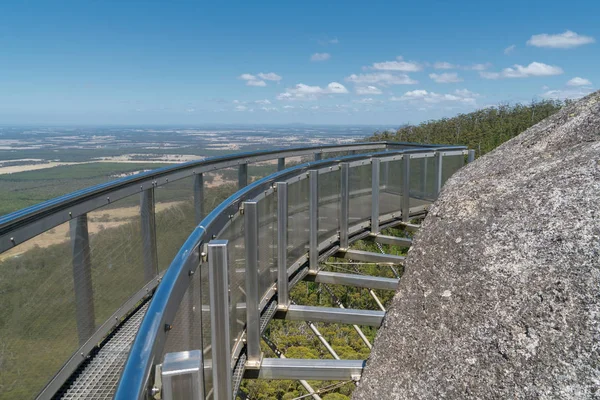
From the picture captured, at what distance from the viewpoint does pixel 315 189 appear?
649 cm

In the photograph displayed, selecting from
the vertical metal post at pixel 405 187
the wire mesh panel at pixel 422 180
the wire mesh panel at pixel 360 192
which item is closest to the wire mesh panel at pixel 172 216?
the wire mesh panel at pixel 360 192

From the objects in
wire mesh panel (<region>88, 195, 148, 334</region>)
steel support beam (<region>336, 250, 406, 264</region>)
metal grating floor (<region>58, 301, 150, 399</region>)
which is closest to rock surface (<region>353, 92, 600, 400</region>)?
metal grating floor (<region>58, 301, 150, 399</region>)

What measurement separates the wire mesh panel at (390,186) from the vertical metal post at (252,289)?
5216mm

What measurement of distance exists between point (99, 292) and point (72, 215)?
72 centimetres

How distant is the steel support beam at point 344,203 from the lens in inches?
297

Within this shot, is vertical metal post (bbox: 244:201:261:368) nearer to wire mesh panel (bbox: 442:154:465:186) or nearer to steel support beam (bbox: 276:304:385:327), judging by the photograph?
steel support beam (bbox: 276:304:385:327)

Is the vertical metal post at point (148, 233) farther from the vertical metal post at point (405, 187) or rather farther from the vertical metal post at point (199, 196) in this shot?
the vertical metal post at point (405, 187)

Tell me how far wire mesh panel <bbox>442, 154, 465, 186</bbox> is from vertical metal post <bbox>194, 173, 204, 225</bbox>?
5785 mm

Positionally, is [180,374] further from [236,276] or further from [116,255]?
[116,255]

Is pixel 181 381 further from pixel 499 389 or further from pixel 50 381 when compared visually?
pixel 50 381

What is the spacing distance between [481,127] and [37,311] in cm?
3029

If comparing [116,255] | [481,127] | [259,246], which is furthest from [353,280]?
[481,127]

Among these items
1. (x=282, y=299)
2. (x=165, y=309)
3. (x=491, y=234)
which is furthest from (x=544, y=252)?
(x=282, y=299)

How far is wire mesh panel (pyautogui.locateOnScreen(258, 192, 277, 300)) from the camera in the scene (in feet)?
14.4
